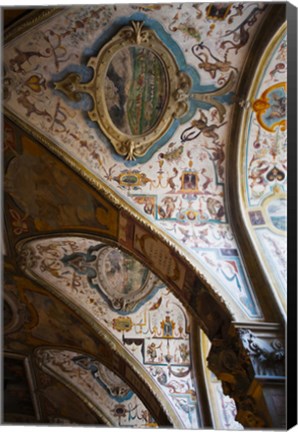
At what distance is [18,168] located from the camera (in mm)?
9023

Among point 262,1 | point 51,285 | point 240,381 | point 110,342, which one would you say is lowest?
point 240,381

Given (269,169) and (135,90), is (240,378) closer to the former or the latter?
(269,169)

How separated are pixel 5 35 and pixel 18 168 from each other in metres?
2.14

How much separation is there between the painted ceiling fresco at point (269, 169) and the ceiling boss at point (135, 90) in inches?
19.4

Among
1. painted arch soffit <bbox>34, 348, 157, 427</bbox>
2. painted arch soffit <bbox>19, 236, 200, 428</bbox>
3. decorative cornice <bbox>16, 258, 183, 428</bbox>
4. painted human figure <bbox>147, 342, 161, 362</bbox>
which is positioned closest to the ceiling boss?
painted arch soffit <bbox>19, 236, 200, 428</bbox>

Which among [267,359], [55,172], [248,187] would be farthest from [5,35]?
[267,359]

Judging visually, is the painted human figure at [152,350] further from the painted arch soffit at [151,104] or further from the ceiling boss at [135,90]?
the ceiling boss at [135,90]

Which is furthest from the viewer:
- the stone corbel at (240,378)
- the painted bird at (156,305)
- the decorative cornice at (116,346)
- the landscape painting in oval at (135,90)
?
the painted bird at (156,305)

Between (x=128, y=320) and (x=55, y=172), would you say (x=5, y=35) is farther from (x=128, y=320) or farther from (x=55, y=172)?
(x=128, y=320)

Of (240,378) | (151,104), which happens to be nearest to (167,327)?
(240,378)

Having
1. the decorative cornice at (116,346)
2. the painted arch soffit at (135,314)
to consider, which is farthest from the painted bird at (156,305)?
the decorative cornice at (116,346)

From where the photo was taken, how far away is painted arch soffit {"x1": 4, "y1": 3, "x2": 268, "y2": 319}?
24.4 ft

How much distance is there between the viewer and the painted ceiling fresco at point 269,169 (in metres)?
7.59

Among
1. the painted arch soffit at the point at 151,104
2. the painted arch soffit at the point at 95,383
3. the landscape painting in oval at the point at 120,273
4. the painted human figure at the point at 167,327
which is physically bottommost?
the painted arch soffit at the point at 95,383
